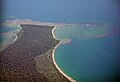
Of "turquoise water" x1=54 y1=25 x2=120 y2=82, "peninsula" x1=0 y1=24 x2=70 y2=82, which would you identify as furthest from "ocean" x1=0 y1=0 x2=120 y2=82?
"peninsula" x1=0 y1=24 x2=70 y2=82

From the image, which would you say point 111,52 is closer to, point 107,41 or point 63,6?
Result: point 107,41

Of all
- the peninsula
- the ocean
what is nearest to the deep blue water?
the ocean

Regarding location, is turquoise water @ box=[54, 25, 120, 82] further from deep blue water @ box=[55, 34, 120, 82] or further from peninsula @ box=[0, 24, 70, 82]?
peninsula @ box=[0, 24, 70, 82]

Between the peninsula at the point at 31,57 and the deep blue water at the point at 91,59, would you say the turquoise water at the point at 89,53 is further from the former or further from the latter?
the peninsula at the point at 31,57

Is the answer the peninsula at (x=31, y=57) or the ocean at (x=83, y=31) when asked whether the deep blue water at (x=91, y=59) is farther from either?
the peninsula at (x=31, y=57)

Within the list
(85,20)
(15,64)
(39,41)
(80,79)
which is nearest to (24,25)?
(39,41)

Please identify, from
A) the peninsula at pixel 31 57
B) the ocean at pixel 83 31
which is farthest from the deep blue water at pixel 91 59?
the peninsula at pixel 31 57

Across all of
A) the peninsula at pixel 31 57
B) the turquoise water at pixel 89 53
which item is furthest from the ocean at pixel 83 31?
the peninsula at pixel 31 57
